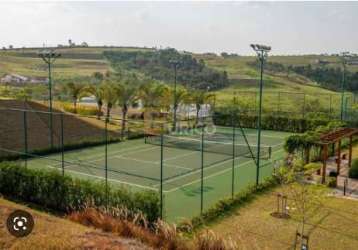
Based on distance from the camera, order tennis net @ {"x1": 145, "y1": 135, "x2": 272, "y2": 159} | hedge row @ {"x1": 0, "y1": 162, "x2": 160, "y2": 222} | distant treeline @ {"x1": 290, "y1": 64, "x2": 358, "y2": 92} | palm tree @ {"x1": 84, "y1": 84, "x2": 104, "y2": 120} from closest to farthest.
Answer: hedge row @ {"x1": 0, "y1": 162, "x2": 160, "y2": 222}, tennis net @ {"x1": 145, "y1": 135, "x2": 272, "y2": 159}, palm tree @ {"x1": 84, "y1": 84, "x2": 104, "y2": 120}, distant treeline @ {"x1": 290, "y1": 64, "x2": 358, "y2": 92}

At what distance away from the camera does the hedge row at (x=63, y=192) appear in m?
14.8

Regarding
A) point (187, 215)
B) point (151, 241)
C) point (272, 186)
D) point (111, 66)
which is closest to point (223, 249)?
point (151, 241)

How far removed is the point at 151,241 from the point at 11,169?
9.45 meters

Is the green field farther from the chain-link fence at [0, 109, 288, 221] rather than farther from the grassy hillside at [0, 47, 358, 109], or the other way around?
the chain-link fence at [0, 109, 288, 221]

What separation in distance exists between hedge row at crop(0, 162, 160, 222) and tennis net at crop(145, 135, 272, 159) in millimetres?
12705

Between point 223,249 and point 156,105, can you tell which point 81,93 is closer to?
point 156,105

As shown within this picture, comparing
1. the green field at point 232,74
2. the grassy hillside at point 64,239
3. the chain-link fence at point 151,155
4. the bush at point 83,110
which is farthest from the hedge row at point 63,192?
the green field at point 232,74

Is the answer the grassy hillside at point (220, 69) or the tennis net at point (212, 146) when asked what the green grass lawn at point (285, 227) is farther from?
the grassy hillside at point (220, 69)

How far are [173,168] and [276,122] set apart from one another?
58.9 feet

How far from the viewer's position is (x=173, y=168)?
2469 centimetres

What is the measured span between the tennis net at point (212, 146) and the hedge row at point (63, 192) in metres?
12.7

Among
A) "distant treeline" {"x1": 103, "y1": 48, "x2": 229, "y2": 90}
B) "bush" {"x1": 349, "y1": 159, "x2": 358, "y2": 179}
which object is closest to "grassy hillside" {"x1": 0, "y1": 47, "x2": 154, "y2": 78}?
"distant treeline" {"x1": 103, "y1": 48, "x2": 229, "y2": 90}

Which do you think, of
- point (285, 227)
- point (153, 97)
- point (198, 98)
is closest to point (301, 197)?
point (285, 227)

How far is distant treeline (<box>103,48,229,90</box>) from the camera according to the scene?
266 ft
